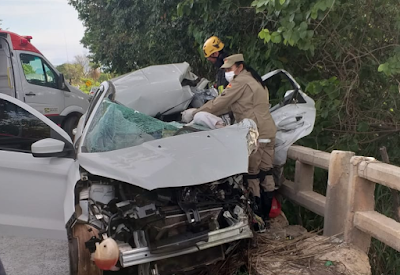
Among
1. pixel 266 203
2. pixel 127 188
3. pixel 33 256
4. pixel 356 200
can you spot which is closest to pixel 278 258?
pixel 356 200

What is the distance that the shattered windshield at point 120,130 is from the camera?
374 centimetres

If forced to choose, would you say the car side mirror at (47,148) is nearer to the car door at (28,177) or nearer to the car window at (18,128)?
the car door at (28,177)

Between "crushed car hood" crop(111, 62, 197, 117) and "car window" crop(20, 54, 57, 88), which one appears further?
"car window" crop(20, 54, 57, 88)

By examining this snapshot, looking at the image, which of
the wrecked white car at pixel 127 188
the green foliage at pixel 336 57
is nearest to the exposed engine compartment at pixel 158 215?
the wrecked white car at pixel 127 188

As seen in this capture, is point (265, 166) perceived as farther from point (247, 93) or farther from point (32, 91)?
point (32, 91)

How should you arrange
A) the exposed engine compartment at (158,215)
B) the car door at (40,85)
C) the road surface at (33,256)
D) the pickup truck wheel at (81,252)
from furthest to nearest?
the car door at (40,85)
the road surface at (33,256)
the pickup truck wheel at (81,252)
the exposed engine compartment at (158,215)

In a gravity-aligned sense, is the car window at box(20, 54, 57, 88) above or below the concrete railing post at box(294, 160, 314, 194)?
above

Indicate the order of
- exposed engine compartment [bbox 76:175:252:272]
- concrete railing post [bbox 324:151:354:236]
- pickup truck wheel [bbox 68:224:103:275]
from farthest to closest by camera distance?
1. concrete railing post [bbox 324:151:354:236]
2. pickup truck wheel [bbox 68:224:103:275]
3. exposed engine compartment [bbox 76:175:252:272]

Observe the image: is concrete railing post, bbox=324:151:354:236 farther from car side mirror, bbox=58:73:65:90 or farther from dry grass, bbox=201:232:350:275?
car side mirror, bbox=58:73:65:90

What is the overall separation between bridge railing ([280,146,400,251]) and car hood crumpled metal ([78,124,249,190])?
3.20ft

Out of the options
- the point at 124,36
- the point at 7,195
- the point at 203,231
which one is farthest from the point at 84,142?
the point at 124,36

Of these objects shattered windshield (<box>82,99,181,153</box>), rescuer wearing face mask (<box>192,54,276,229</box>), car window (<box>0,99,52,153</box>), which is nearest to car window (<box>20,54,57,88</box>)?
car window (<box>0,99,52,153</box>)

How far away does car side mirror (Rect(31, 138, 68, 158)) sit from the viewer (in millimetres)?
3762

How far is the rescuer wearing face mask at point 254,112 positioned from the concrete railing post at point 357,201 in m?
0.98
